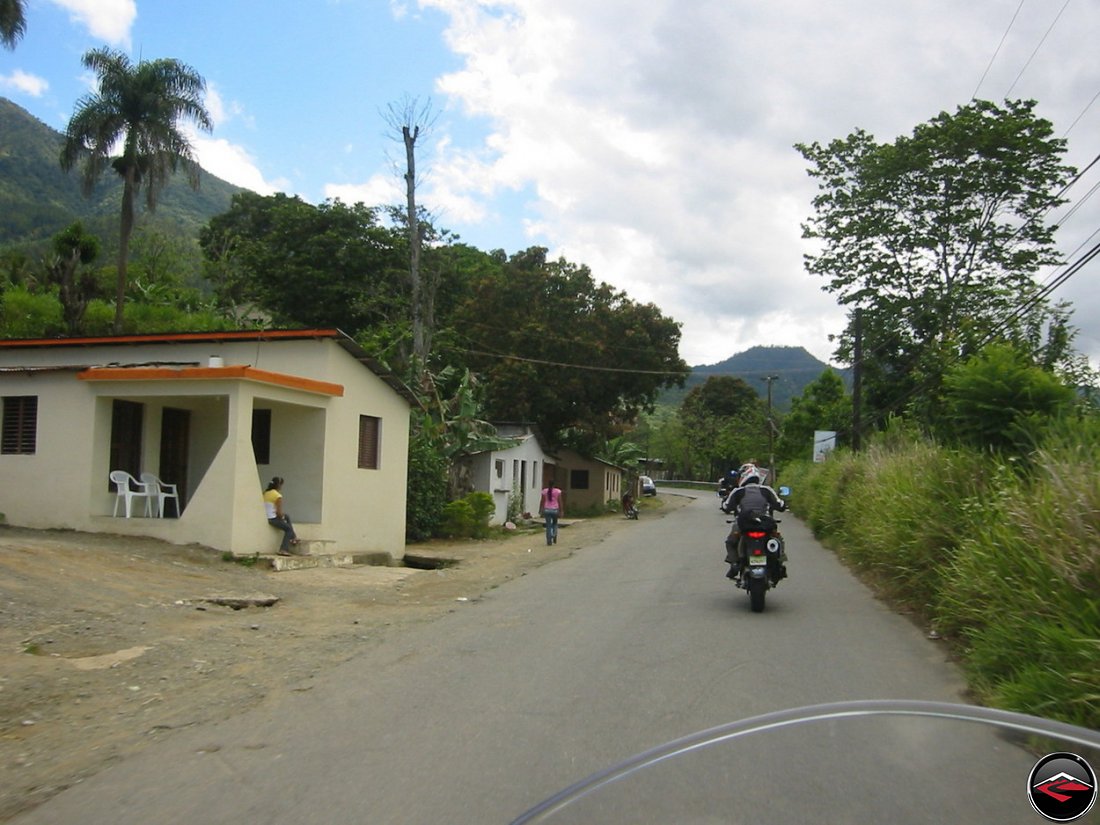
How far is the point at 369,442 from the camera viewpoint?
19.5m

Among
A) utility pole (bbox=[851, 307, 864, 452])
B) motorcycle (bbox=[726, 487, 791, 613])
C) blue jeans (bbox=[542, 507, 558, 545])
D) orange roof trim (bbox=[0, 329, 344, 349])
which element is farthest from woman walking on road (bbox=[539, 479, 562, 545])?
utility pole (bbox=[851, 307, 864, 452])

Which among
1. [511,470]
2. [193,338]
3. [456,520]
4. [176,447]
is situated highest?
[193,338]

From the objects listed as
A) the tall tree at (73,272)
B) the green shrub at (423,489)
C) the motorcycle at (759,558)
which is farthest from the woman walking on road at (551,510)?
the tall tree at (73,272)

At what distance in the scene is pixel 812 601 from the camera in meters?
12.2

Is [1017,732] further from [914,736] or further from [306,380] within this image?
[306,380]

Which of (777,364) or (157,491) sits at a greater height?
(777,364)

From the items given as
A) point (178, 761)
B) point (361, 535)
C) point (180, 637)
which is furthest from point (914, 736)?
point (361, 535)

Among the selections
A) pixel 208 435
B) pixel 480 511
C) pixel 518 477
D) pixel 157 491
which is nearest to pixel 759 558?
pixel 157 491

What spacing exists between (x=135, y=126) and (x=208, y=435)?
1386 centimetres

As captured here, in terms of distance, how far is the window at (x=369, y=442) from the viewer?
759 inches

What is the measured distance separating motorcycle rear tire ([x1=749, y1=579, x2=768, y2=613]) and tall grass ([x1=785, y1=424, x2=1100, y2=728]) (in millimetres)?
1779

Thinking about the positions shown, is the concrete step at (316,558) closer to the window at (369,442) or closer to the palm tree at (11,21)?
the window at (369,442)

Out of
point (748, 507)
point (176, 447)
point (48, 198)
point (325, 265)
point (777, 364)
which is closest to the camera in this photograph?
point (748, 507)

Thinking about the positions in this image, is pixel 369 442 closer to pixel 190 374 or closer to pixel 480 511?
pixel 190 374
